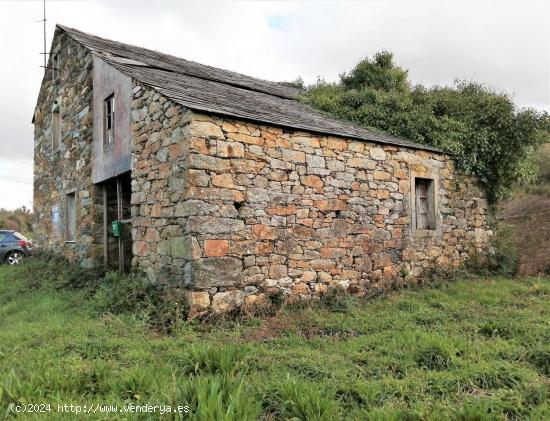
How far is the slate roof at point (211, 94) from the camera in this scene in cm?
660

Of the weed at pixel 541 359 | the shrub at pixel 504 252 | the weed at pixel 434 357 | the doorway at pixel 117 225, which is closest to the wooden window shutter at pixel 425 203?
the shrub at pixel 504 252

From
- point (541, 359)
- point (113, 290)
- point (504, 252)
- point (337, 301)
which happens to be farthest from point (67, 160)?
point (504, 252)

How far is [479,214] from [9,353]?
9349 mm

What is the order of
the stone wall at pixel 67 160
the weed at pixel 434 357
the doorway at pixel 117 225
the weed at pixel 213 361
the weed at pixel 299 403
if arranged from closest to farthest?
the weed at pixel 299 403
the weed at pixel 213 361
the weed at pixel 434 357
the doorway at pixel 117 225
the stone wall at pixel 67 160

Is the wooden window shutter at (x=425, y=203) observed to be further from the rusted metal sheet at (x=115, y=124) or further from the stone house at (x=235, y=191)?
the rusted metal sheet at (x=115, y=124)

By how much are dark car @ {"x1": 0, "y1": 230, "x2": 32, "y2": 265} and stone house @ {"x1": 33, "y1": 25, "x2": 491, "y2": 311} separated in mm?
3967

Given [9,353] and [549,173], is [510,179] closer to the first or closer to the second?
[549,173]

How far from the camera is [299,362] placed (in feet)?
14.2

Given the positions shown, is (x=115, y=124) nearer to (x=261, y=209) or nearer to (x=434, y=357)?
(x=261, y=209)

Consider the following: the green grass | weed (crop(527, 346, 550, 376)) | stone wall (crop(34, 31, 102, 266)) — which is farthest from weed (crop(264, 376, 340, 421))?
stone wall (crop(34, 31, 102, 266))

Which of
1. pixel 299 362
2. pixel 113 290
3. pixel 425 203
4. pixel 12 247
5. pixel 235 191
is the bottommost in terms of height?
pixel 299 362

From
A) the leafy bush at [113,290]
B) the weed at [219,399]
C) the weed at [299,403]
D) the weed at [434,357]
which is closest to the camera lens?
the weed at [219,399]

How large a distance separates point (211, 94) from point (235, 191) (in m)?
2.05

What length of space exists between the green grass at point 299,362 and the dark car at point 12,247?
7956 mm
